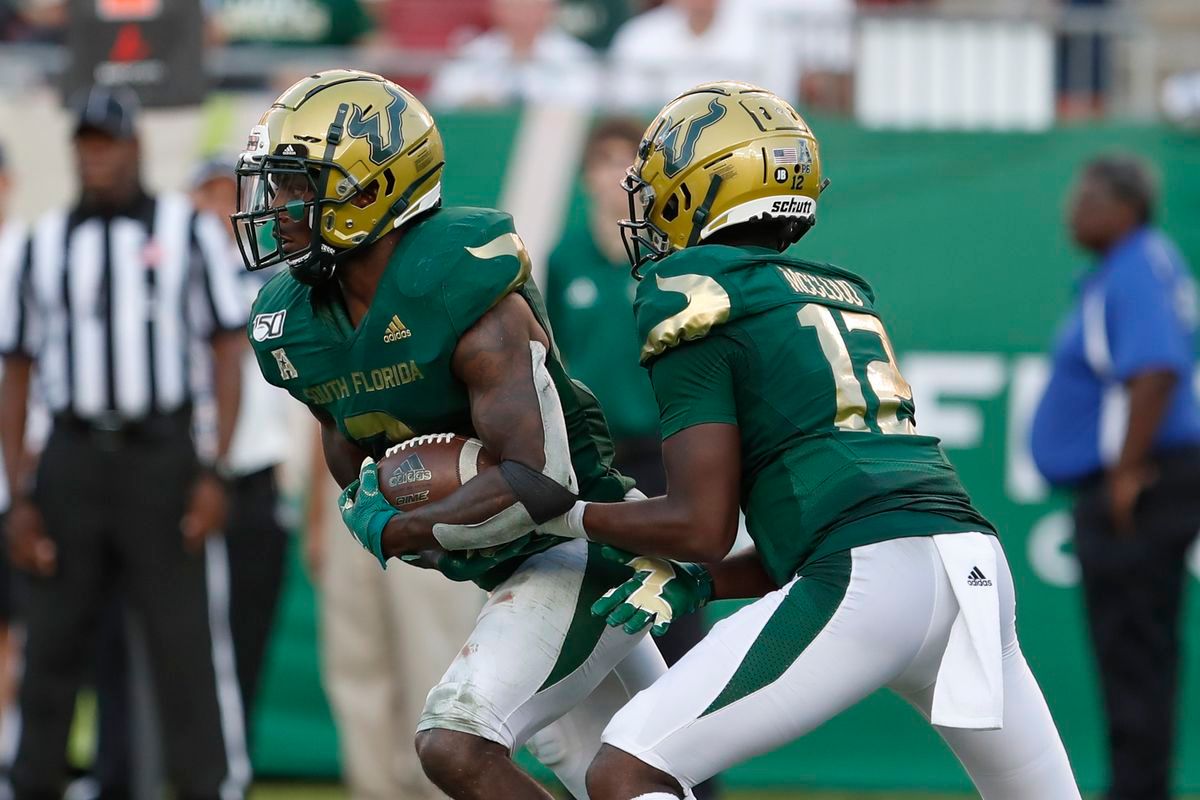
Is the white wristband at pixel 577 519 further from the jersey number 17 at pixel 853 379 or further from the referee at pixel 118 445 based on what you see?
the referee at pixel 118 445

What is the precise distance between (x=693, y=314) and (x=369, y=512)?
0.75 meters

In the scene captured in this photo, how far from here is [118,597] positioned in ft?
21.1

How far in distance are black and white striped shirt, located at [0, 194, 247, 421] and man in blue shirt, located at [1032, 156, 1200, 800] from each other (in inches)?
109

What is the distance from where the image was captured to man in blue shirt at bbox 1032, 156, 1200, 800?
6.17m

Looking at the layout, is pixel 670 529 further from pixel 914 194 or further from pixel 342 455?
pixel 914 194

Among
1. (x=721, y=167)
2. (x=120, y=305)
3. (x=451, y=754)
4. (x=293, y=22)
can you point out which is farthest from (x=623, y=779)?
(x=293, y=22)

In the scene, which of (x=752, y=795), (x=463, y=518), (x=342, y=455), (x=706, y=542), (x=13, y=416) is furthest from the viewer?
(x=752, y=795)

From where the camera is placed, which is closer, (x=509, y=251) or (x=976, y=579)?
(x=976, y=579)

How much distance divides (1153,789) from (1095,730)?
881 mm

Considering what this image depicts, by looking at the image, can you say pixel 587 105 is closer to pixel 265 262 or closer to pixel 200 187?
pixel 200 187

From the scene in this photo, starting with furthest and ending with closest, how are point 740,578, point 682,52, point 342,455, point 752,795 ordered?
point 682,52 → point 752,795 → point 342,455 → point 740,578

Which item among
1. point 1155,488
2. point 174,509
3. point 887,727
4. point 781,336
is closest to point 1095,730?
point 887,727

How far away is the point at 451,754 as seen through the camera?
11.7 ft

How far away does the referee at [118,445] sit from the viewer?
5.83 meters
